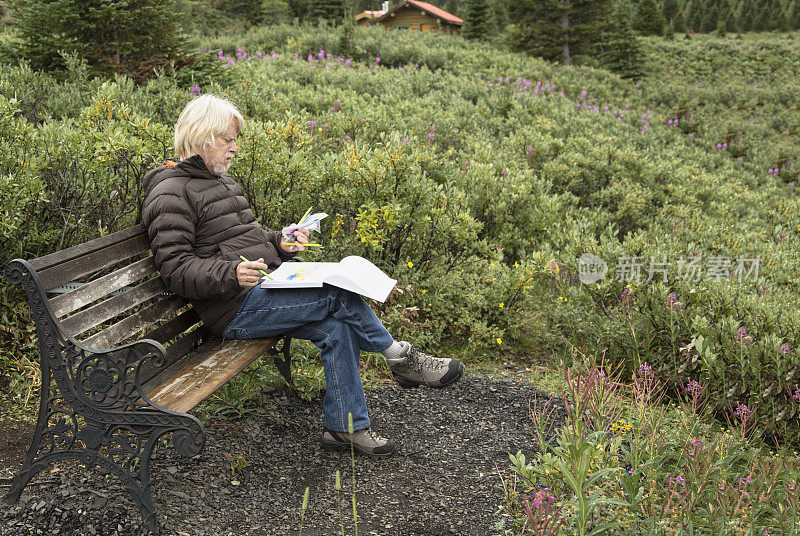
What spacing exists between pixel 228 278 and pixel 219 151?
681mm

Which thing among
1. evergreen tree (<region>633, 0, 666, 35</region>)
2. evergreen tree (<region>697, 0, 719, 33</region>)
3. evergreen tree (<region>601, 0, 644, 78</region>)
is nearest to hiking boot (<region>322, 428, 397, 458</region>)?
evergreen tree (<region>601, 0, 644, 78</region>)

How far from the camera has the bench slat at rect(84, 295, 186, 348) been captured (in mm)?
2657

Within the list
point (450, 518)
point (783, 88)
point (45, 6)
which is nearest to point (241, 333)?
point (450, 518)

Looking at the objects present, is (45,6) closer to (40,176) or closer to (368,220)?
(40,176)

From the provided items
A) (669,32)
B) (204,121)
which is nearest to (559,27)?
(669,32)

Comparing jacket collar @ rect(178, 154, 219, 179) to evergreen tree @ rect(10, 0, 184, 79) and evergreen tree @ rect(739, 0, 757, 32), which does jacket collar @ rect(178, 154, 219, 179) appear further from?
evergreen tree @ rect(739, 0, 757, 32)

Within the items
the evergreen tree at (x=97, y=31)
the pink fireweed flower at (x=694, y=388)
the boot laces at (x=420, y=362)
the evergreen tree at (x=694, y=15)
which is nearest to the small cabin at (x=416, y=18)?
the evergreen tree at (x=694, y=15)

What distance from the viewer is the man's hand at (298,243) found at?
3434 mm

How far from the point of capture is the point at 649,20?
115 ft

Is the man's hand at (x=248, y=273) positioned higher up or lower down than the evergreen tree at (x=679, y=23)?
lower down

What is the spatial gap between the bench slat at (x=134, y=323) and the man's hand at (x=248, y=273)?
1.41 ft

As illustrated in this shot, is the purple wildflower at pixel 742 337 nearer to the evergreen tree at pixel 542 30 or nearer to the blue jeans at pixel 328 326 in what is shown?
the blue jeans at pixel 328 326

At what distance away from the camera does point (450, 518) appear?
2.78 meters

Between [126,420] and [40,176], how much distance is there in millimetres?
2088
